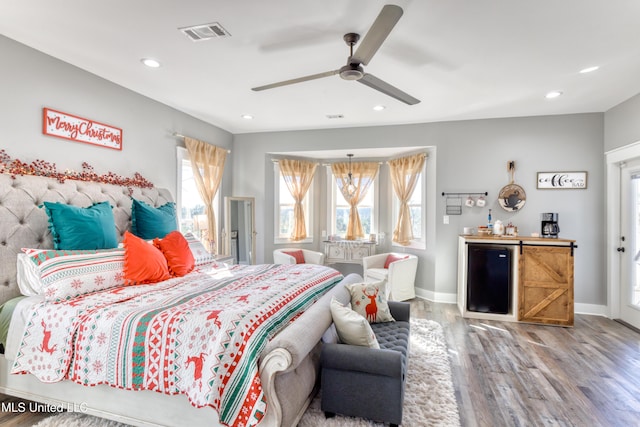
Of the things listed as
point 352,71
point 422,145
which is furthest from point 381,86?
point 422,145

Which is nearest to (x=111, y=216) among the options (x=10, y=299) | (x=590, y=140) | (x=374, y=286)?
(x=10, y=299)

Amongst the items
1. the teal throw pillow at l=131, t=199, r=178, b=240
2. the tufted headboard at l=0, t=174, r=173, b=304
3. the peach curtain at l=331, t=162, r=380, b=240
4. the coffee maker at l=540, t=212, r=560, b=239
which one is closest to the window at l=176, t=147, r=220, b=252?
the teal throw pillow at l=131, t=199, r=178, b=240

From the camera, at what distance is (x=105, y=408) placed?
195 cm

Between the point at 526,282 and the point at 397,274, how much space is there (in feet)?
5.14

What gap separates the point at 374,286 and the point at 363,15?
205 cm

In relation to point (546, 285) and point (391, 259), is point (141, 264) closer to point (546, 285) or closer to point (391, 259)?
point (391, 259)

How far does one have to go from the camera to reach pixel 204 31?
240 cm

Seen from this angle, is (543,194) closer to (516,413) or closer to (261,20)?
(516,413)

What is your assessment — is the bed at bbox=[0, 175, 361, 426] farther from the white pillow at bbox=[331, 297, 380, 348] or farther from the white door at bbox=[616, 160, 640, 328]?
the white door at bbox=[616, 160, 640, 328]

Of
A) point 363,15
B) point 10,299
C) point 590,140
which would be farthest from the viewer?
point 590,140

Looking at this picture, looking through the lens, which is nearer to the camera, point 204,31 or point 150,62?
point 204,31

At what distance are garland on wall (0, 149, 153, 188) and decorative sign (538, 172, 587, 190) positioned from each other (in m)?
5.01

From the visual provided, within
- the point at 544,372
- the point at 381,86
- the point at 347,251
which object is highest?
the point at 381,86

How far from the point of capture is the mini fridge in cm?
412
